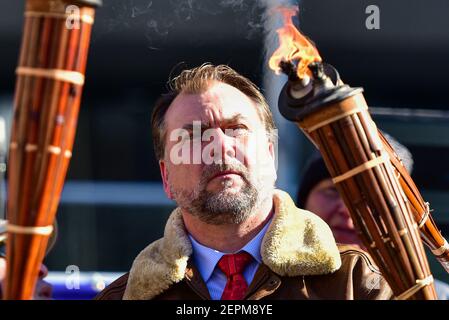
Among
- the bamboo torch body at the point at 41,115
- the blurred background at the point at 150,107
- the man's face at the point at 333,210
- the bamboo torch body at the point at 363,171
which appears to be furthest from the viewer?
the blurred background at the point at 150,107

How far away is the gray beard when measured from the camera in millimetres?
2316

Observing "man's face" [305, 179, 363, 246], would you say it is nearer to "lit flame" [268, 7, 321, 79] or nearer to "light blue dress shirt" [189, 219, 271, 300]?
"light blue dress shirt" [189, 219, 271, 300]

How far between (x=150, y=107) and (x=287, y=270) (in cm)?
239

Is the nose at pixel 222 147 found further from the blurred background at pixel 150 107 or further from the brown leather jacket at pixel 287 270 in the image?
the blurred background at pixel 150 107

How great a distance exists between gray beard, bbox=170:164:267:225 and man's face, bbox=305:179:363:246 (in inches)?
31.5

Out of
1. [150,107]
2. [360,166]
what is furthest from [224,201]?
[150,107]

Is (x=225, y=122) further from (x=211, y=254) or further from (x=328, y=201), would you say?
(x=328, y=201)

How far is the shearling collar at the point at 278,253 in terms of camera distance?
2340 millimetres

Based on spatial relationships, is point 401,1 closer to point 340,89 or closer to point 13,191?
point 340,89

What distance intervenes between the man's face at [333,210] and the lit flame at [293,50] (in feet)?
2.95

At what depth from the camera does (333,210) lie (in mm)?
3170

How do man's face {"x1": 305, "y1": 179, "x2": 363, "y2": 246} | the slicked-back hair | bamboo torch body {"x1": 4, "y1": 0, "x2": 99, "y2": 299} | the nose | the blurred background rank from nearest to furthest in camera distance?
bamboo torch body {"x1": 4, "y1": 0, "x2": 99, "y2": 299} < the nose < the slicked-back hair < man's face {"x1": 305, "y1": 179, "x2": 363, "y2": 246} < the blurred background

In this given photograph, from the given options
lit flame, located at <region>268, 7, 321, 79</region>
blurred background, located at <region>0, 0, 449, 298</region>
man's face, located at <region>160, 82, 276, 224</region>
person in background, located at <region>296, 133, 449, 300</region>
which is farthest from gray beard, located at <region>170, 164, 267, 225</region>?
blurred background, located at <region>0, 0, 449, 298</region>

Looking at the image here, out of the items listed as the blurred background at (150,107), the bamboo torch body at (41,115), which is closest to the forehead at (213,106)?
the bamboo torch body at (41,115)
